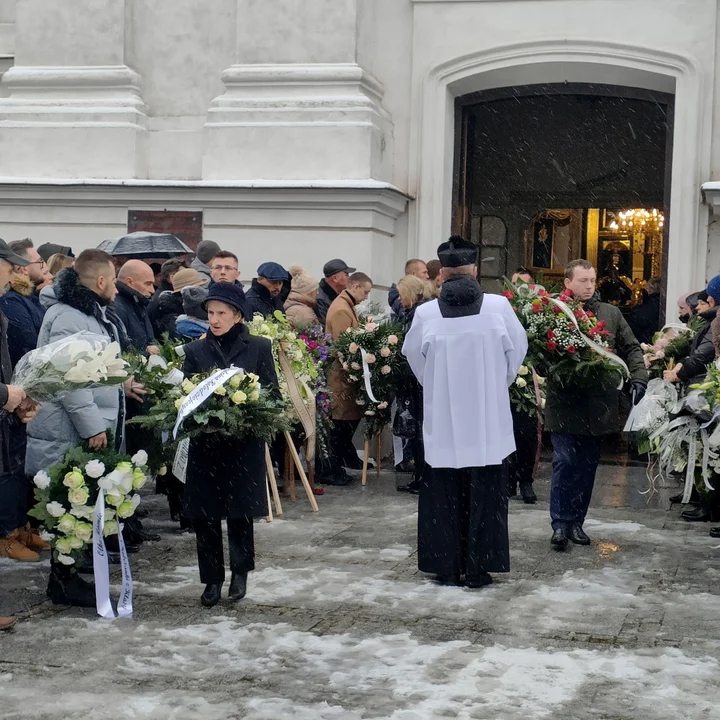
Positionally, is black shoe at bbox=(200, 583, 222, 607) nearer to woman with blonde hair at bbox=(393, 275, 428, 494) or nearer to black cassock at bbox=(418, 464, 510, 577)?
black cassock at bbox=(418, 464, 510, 577)

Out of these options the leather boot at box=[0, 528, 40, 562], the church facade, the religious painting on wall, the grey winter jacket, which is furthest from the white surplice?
the religious painting on wall

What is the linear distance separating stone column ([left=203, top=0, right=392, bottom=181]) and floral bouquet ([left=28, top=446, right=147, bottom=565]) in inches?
243

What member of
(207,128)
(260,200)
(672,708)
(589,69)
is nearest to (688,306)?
(589,69)

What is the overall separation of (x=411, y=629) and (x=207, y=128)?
24.7 feet

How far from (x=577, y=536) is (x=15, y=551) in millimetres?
3456

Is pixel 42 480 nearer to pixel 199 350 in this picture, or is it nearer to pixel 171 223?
pixel 199 350

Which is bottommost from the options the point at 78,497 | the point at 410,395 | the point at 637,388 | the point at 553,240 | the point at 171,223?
the point at 78,497

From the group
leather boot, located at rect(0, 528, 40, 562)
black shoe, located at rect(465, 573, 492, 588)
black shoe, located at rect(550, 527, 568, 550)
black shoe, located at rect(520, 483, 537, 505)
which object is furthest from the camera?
black shoe, located at rect(520, 483, 537, 505)

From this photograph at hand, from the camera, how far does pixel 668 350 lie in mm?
9617

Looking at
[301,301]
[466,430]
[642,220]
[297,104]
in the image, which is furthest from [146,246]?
[642,220]

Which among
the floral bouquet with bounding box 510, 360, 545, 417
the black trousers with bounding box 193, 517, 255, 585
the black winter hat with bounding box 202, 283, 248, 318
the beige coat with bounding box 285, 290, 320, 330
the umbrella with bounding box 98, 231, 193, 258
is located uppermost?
the umbrella with bounding box 98, 231, 193, 258

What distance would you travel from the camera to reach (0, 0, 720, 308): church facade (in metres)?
11.9

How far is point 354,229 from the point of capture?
39.2 feet

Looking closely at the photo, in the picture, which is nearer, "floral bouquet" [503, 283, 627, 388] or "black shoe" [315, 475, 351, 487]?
"floral bouquet" [503, 283, 627, 388]
